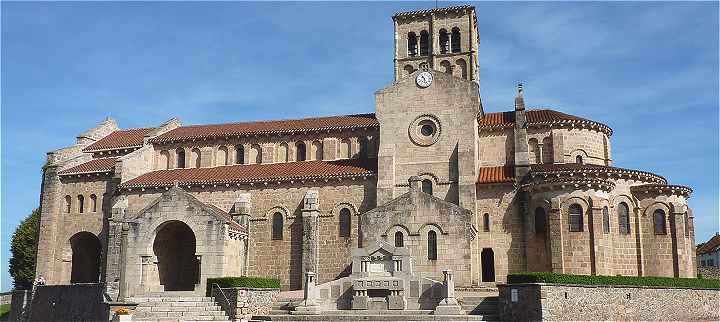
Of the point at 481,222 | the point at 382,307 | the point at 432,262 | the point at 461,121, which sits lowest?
the point at 382,307

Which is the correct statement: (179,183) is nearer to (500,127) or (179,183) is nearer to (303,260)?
(303,260)

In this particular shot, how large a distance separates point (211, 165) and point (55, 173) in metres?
11.6

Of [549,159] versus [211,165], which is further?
[211,165]

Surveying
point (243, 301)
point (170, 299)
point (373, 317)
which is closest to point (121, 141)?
point (170, 299)

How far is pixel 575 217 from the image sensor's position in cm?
3659

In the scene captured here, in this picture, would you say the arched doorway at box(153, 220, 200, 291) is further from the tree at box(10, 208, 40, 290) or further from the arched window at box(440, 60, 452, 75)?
the tree at box(10, 208, 40, 290)

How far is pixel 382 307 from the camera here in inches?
1242

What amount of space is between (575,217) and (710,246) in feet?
145

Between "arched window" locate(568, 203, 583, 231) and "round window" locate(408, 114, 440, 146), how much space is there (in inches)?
375

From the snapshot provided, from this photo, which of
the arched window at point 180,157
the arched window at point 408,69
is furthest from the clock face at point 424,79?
the arched window at point 180,157

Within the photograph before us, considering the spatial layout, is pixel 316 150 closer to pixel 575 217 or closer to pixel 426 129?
pixel 426 129

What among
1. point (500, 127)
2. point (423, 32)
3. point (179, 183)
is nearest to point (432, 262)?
point (500, 127)

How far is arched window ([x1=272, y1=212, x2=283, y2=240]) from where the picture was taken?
42.0 meters

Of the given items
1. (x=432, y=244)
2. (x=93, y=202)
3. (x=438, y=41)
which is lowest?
(x=432, y=244)
